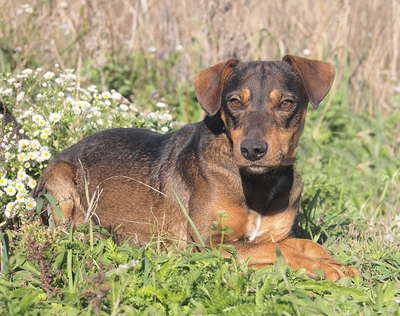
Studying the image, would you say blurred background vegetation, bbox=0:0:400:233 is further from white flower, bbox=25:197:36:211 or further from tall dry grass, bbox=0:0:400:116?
white flower, bbox=25:197:36:211

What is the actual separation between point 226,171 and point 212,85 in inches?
27.9

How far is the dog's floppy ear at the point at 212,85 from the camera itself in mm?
3936

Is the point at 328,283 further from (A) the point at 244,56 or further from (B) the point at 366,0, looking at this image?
(B) the point at 366,0

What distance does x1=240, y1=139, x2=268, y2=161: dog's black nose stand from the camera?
11.4 feet

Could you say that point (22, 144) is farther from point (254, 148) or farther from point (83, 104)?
point (254, 148)

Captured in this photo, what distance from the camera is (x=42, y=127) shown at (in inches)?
194

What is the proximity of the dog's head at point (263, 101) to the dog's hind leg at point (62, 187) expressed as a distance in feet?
4.96

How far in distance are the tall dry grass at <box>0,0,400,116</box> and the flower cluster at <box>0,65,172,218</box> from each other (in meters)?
2.62

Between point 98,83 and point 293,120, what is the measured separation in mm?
4970

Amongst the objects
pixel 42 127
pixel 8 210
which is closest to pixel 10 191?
pixel 8 210

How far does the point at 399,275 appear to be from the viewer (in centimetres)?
374

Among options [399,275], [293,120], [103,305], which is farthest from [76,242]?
[399,275]

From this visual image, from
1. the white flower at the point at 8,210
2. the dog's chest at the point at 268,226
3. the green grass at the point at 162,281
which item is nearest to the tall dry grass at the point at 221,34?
the white flower at the point at 8,210

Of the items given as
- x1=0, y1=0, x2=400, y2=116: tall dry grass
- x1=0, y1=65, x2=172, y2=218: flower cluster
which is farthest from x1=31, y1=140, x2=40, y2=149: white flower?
x1=0, y1=0, x2=400, y2=116: tall dry grass
